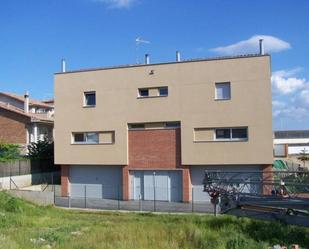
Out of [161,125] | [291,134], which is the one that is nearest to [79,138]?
[161,125]

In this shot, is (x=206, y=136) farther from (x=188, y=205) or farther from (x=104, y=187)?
(x=104, y=187)

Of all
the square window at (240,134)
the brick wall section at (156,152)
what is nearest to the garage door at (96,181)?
the brick wall section at (156,152)

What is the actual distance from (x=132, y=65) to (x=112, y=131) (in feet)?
16.8

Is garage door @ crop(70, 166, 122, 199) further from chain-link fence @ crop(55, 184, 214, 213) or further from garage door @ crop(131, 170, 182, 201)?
garage door @ crop(131, 170, 182, 201)

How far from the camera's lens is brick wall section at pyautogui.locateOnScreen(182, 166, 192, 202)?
3581 cm

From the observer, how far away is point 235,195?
62.6 ft

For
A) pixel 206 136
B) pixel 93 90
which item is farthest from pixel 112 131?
pixel 206 136

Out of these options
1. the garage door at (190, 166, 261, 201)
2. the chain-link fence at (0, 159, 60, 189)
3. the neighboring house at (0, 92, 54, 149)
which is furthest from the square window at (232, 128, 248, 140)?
the neighboring house at (0, 92, 54, 149)

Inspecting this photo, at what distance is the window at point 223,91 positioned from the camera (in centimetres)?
3556

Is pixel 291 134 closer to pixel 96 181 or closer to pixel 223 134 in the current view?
pixel 96 181

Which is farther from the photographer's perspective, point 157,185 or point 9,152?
point 9,152

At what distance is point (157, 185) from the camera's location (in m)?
37.2

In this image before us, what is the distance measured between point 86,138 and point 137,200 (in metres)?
6.38

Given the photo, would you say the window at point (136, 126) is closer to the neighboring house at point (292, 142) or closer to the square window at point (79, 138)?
the square window at point (79, 138)
